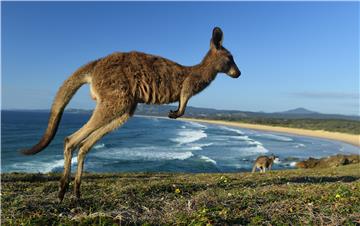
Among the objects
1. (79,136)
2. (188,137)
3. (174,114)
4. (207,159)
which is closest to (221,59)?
(174,114)

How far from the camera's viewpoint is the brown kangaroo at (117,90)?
22.1 feet

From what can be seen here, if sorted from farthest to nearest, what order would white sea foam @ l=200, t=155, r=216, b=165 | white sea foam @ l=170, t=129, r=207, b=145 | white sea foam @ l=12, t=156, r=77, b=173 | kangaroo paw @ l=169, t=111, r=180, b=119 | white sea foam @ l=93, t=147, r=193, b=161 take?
white sea foam @ l=170, t=129, r=207, b=145 → white sea foam @ l=93, t=147, r=193, b=161 → white sea foam @ l=200, t=155, r=216, b=165 → white sea foam @ l=12, t=156, r=77, b=173 → kangaroo paw @ l=169, t=111, r=180, b=119

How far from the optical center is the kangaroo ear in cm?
750

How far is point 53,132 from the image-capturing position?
269 inches

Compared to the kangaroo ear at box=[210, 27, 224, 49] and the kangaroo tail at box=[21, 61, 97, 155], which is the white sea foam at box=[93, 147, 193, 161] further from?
the kangaroo tail at box=[21, 61, 97, 155]

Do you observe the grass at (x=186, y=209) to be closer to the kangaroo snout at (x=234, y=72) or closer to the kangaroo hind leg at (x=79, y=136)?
the kangaroo hind leg at (x=79, y=136)

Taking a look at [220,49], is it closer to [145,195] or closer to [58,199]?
[145,195]

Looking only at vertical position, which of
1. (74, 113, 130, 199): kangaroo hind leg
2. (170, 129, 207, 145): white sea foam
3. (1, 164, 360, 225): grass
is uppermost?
(74, 113, 130, 199): kangaroo hind leg

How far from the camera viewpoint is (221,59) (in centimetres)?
793

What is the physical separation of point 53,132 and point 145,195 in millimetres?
1948

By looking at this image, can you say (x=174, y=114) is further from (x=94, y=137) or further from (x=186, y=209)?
(x=186, y=209)

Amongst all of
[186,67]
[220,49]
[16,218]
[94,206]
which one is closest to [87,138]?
[94,206]

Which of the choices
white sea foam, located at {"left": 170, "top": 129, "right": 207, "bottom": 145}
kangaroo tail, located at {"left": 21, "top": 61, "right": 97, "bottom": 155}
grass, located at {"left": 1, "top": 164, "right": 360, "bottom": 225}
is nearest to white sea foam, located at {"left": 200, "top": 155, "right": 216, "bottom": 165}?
white sea foam, located at {"left": 170, "top": 129, "right": 207, "bottom": 145}

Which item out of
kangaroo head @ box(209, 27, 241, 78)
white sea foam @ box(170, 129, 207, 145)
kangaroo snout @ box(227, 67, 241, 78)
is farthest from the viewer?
white sea foam @ box(170, 129, 207, 145)
